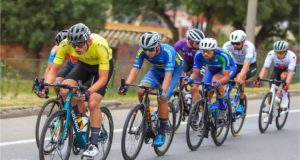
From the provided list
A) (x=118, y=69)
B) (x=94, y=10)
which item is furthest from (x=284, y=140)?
(x=94, y=10)

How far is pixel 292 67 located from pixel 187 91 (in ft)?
6.86

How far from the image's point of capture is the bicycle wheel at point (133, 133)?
834 centimetres

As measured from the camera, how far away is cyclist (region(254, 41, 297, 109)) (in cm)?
1197

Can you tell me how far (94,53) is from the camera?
7988mm

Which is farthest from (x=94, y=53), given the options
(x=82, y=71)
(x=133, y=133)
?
(x=133, y=133)

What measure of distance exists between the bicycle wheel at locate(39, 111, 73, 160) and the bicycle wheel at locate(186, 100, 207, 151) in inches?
93.8

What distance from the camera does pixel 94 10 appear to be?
3067 centimetres

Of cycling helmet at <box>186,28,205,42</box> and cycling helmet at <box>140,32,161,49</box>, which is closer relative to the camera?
cycling helmet at <box>140,32,161,49</box>

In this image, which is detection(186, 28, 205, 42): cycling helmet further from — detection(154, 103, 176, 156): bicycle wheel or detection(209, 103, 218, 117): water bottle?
detection(154, 103, 176, 156): bicycle wheel

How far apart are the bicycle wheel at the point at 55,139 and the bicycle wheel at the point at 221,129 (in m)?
3.16

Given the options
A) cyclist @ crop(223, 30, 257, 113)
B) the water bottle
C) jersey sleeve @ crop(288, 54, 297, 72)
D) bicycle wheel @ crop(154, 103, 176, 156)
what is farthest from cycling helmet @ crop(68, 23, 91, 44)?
jersey sleeve @ crop(288, 54, 297, 72)

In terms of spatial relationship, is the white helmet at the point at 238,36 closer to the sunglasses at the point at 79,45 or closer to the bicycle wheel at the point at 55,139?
the sunglasses at the point at 79,45

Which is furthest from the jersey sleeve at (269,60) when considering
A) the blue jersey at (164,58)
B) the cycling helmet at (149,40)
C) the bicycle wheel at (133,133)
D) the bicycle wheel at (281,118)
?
the bicycle wheel at (133,133)

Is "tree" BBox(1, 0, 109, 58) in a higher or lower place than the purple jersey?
higher
